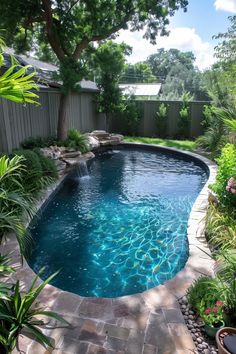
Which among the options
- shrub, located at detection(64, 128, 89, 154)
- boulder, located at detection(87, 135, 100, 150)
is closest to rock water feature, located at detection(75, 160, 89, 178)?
shrub, located at detection(64, 128, 89, 154)

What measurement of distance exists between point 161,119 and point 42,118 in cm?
649

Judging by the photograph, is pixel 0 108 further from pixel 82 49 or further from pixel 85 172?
pixel 82 49

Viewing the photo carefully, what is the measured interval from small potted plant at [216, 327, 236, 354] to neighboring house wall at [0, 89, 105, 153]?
6.83 meters

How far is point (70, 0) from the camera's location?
930 cm

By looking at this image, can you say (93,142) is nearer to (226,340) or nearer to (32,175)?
(32,175)

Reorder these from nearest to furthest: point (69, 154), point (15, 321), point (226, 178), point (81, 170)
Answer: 1. point (15, 321)
2. point (226, 178)
3. point (81, 170)
4. point (69, 154)

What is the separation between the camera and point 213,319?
257 cm

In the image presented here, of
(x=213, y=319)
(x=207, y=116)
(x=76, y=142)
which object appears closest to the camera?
(x=213, y=319)

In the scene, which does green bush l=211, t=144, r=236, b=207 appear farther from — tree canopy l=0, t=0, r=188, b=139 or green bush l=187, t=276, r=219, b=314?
tree canopy l=0, t=0, r=188, b=139

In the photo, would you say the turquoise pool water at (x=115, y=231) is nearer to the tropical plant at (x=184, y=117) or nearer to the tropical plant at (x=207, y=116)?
the tropical plant at (x=207, y=116)

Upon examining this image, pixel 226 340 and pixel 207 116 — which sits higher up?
pixel 207 116

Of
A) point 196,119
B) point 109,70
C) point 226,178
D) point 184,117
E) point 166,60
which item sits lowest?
point 226,178

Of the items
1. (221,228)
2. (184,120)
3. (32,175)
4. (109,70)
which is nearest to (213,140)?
(184,120)

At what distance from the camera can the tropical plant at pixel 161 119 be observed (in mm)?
13852
